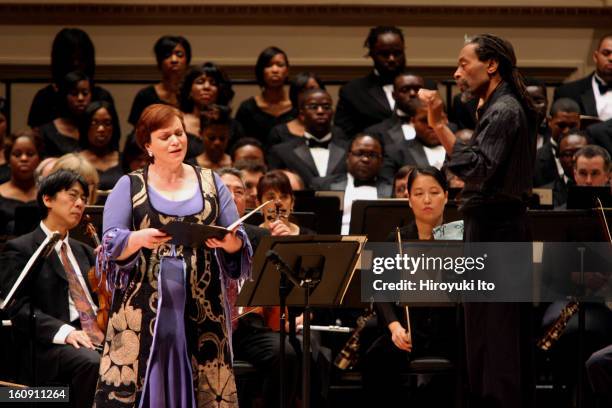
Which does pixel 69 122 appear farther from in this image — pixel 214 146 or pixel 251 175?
pixel 251 175

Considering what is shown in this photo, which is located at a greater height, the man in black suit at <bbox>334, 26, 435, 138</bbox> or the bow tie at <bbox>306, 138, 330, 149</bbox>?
the man in black suit at <bbox>334, 26, 435, 138</bbox>

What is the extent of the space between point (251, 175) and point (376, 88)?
4.39ft

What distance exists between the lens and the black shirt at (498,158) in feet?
12.6

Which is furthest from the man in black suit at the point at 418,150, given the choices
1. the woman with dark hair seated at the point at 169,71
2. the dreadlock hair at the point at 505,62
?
the dreadlock hair at the point at 505,62

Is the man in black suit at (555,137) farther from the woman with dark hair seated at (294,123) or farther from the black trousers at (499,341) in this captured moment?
the black trousers at (499,341)

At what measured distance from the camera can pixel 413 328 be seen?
4.91 m

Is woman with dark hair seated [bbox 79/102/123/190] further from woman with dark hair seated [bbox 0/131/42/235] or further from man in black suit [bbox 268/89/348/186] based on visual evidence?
man in black suit [bbox 268/89/348/186]

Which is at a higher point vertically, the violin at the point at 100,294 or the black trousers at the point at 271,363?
the violin at the point at 100,294

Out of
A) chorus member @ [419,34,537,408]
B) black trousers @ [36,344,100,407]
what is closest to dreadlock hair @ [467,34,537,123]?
chorus member @ [419,34,537,408]

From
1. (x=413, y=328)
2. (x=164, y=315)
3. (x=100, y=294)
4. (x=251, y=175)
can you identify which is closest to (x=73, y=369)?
(x=100, y=294)

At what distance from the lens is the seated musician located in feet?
15.9

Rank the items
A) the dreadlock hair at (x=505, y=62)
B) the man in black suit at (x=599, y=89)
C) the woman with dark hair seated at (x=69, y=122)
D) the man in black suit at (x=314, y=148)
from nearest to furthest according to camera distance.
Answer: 1. the dreadlock hair at (x=505, y=62)
2. the man in black suit at (x=314, y=148)
3. the woman with dark hair seated at (x=69, y=122)
4. the man in black suit at (x=599, y=89)

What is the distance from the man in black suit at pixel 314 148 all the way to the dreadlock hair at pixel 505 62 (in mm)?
2345

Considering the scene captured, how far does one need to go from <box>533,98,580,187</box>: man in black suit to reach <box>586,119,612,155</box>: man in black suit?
0.31 feet
